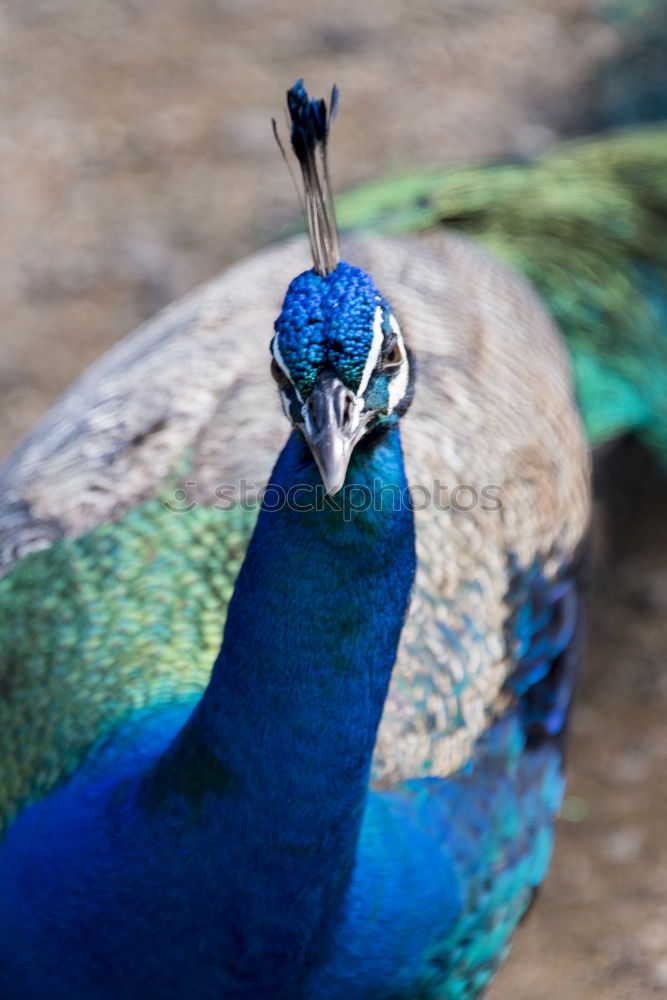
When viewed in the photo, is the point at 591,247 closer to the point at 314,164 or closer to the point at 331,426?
the point at 314,164

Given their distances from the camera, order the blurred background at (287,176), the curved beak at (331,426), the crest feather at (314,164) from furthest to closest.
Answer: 1. the blurred background at (287,176)
2. the crest feather at (314,164)
3. the curved beak at (331,426)

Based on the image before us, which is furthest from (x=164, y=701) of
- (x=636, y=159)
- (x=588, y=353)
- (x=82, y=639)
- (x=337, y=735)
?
(x=636, y=159)

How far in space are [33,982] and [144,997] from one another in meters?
0.16

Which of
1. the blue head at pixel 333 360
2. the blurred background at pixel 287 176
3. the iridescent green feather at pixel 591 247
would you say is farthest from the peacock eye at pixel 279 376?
the blurred background at pixel 287 176

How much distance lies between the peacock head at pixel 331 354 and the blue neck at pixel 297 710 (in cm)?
7

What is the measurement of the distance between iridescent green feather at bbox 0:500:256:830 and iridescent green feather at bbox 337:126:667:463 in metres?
1.07

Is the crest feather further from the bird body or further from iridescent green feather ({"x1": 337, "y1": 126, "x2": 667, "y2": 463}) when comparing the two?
iridescent green feather ({"x1": 337, "y1": 126, "x2": 667, "y2": 463})

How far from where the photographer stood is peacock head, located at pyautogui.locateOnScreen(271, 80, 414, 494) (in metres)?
1.36

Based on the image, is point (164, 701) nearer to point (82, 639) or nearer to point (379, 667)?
point (82, 639)

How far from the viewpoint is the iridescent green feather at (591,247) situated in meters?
2.89

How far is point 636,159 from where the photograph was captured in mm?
3078

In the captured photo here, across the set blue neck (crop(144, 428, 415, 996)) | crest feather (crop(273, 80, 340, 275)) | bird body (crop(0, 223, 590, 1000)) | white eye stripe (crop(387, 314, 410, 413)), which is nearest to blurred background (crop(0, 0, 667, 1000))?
bird body (crop(0, 223, 590, 1000))

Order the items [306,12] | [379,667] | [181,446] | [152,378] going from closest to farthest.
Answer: [379,667], [181,446], [152,378], [306,12]

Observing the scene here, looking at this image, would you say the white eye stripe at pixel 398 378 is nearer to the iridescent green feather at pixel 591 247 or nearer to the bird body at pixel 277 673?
the bird body at pixel 277 673
